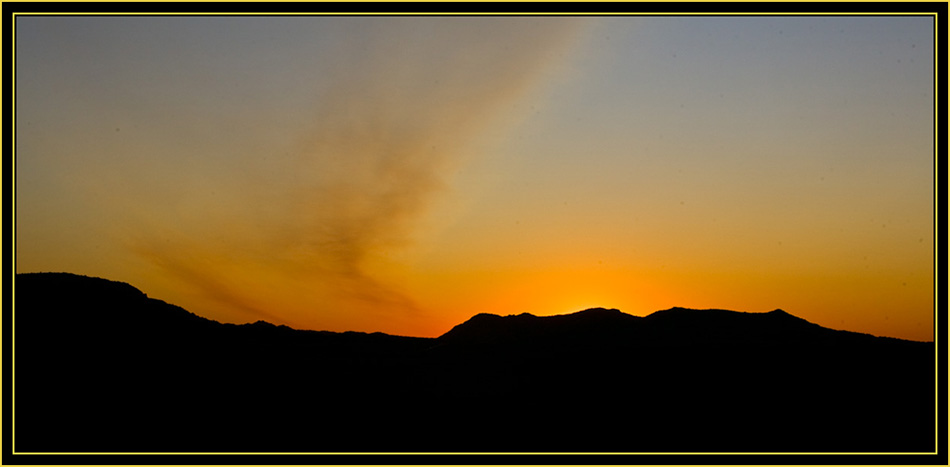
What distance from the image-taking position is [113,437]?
20.0 meters

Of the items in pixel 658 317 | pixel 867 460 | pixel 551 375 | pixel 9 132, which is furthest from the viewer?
pixel 658 317

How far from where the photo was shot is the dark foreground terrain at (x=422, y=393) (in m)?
20.9

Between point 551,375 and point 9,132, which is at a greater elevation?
point 9,132

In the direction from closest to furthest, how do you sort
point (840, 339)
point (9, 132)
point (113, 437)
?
point (9, 132) < point (113, 437) < point (840, 339)

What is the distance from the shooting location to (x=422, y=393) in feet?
96.1

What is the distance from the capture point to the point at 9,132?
11.7 m

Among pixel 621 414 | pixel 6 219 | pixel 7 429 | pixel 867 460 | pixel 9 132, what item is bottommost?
pixel 621 414

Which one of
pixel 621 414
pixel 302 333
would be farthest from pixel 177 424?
pixel 302 333

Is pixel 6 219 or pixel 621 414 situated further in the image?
pixel 621 414

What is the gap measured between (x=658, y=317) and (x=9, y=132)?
56.4 meters

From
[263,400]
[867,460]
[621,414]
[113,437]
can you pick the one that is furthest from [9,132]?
[621,414]

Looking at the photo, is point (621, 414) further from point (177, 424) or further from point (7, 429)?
point (7, 429)

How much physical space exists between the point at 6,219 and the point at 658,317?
56.2m

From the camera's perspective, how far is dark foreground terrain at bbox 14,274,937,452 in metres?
20.9
